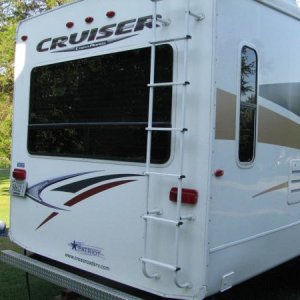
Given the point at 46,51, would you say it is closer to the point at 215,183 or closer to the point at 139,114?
the point at 139,114

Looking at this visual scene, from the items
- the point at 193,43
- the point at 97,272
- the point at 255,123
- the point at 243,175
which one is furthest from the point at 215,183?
the point at 97,272

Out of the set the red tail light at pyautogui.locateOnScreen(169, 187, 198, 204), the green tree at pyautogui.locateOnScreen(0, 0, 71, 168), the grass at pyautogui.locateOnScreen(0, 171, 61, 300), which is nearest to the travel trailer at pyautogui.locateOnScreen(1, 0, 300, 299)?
the red tail light at pyautogui.locateOnScreen(169, 187, 198, 204)

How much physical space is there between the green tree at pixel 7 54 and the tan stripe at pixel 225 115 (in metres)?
8.04

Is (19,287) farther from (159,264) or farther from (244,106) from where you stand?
(244,106)

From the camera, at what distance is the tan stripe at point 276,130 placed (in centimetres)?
372

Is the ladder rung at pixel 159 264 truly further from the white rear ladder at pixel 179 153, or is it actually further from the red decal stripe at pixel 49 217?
the red decal stripe at pixel 49 217

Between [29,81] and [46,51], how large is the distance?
1.22ft

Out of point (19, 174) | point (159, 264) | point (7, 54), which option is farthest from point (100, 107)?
point (7, 54)

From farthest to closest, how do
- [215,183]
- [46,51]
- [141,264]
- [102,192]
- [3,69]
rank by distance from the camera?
1. [3,69]
2. [46,51]
3. [102,192]
4. [141,264]
5. [215,183]

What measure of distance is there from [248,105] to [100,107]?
3.85 ft

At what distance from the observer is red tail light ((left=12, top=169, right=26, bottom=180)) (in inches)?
179

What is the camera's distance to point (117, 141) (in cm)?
375

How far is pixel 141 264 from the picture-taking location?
350 cm

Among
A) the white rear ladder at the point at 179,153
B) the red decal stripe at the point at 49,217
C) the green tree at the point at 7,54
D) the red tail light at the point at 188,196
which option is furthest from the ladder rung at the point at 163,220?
the green tree at the point at 7,54
